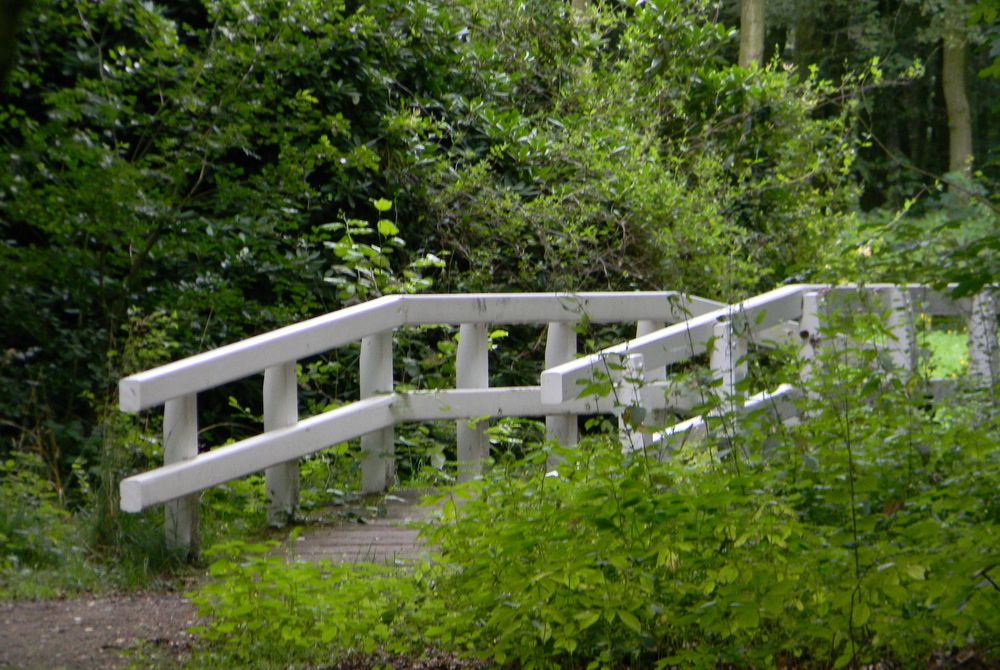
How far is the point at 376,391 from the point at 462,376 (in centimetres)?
74

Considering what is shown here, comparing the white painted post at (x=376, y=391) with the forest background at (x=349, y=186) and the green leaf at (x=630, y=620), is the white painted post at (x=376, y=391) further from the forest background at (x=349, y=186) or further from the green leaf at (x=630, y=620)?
the green leaf at (x=630, y=620)

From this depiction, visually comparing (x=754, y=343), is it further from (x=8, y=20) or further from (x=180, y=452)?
(x=8, y=20)

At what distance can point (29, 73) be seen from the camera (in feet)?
30.3

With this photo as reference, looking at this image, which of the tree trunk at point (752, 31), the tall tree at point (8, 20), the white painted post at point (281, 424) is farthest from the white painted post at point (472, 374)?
the tree trunk at point (752, 31)

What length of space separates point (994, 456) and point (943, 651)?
1.28 metres

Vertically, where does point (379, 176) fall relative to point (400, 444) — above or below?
above

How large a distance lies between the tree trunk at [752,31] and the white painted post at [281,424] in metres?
15.7

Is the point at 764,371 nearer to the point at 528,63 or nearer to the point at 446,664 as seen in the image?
the point at 446,664

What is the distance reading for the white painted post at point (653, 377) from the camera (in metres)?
7.19

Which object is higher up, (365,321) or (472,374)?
(365,321)

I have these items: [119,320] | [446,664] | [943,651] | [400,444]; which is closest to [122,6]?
[119,320]

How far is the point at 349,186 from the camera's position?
11148 millimetres

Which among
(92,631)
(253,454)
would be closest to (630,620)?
(92,631)

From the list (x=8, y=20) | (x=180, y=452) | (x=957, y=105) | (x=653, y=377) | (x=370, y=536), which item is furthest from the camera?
(x=957, y=105)
